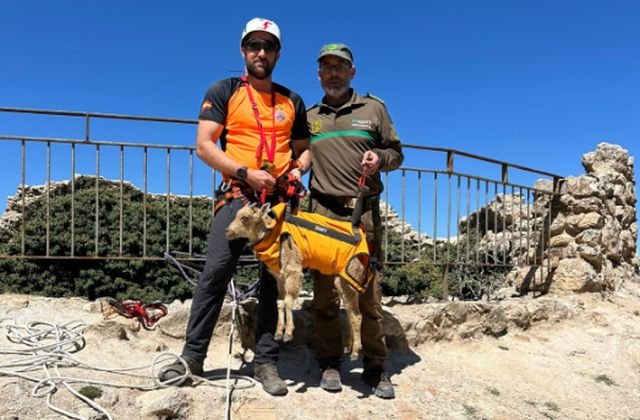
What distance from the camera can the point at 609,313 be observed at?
690 cm

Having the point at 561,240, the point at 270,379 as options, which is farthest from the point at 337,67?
the point at 561,240

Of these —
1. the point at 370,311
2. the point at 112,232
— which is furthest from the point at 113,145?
the point at 112,232

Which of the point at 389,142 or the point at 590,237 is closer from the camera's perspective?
the point at 389,142

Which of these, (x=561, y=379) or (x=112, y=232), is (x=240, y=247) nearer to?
(x=561, y=379)

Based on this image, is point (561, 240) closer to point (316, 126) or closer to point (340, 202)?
point (340, 202)

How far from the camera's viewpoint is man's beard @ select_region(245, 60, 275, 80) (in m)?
3.41

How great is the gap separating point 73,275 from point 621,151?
899 cm

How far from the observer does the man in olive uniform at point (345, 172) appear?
3672 mm

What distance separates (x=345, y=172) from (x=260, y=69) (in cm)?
92

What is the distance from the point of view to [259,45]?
11.1 feet

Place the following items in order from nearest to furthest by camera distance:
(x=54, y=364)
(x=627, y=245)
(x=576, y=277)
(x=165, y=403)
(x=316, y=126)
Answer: (x=165, y=403), (x=54, y=364), (x=316, y=126), (x=576, y=277), (x=627, y=245)

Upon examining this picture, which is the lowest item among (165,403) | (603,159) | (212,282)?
(165,403)

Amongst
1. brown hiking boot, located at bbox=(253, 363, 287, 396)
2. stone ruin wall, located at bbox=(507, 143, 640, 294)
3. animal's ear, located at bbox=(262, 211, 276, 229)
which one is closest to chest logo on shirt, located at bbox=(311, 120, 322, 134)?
animal's ear, located at bbox=(262, 211, 276, 229)

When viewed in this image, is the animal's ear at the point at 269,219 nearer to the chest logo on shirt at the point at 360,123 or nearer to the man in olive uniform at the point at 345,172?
the man in olive uniform at the point at 345,172
